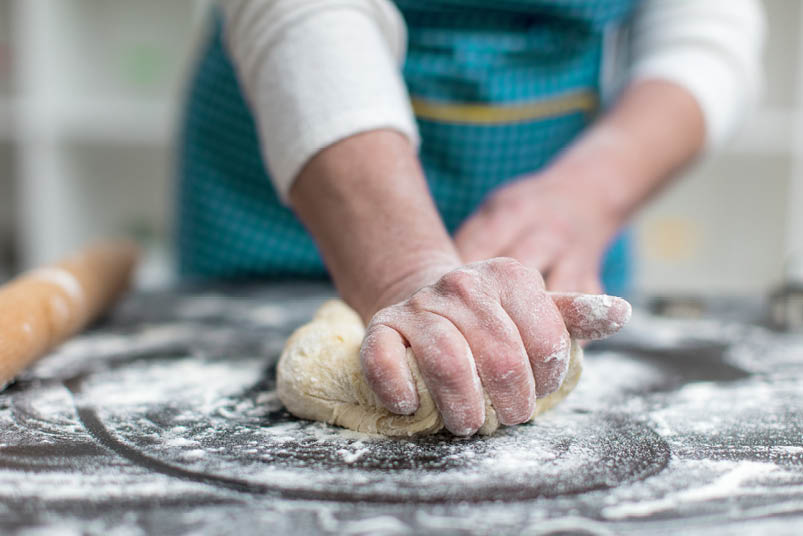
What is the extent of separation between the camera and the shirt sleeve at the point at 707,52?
896 millimetres

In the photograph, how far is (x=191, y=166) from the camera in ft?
3.43

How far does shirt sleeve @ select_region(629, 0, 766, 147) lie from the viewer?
35.3 inches

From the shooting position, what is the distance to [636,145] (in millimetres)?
817

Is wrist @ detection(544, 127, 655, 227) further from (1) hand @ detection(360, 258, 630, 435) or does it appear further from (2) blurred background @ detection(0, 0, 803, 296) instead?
(2) blurred background @ detection(0, 0, 803, 296)

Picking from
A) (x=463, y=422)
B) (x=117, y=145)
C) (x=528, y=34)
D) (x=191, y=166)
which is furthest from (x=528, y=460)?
(x=117, y=145)

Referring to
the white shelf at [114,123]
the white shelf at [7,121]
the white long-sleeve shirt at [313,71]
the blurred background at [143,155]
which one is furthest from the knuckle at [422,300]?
the white shelf at [7,121]

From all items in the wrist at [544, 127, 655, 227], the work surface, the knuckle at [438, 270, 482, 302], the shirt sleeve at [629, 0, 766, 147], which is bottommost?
the work surface

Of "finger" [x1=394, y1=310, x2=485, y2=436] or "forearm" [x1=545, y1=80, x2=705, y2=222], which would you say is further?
"forearm" [x1=545, y1=80, x2=705, y2=222]

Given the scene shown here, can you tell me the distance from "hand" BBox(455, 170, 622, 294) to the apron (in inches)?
6.5

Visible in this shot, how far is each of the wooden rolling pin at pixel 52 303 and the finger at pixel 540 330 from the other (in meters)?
0.35

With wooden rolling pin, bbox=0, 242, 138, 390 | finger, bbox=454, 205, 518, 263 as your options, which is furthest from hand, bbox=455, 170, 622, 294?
wooden rolling pin, bbox=0, 242, 138, 390

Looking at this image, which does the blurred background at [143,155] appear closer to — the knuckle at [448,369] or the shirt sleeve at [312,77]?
the shirt sleeve at [312,77]

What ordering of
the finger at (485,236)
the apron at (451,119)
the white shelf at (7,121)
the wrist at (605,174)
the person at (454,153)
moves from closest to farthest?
1. the person at (454,153)
2. the finger at (485,236)
3. the wrist at (605,174)
4. the apron at (451,119)
5. the white shelf at (7,121)

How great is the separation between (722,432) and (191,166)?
81 centimetres
